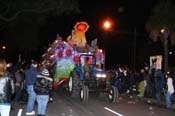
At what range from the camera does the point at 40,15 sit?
31.5 m

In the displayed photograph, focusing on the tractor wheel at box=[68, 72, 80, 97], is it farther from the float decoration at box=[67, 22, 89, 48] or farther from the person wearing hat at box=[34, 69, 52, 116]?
→ the person wearing hat at box=[34, 69, 52, 116]

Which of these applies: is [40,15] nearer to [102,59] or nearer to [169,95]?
[102,59]

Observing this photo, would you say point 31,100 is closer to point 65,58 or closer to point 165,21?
point 65,58

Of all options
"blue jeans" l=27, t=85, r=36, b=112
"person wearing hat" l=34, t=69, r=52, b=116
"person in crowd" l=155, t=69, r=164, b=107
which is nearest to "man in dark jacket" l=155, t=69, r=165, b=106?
"person in crowd" l=155, t=69, r=164, b=107

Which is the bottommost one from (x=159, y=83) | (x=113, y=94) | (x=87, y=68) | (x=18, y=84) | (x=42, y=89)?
(x=113, y=94)

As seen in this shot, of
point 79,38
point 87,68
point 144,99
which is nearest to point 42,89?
point 87,68

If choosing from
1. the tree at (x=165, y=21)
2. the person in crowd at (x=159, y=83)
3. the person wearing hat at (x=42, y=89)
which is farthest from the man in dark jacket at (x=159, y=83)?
the tree at (x=165, y=21)

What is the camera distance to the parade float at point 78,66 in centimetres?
2164

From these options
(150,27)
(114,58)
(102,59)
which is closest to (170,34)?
(150,27)

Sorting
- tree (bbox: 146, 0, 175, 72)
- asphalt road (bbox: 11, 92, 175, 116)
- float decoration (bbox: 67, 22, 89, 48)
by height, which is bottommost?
asphalt road (bbox: 11, 92, 175, 116)

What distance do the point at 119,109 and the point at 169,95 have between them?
8.56 ft

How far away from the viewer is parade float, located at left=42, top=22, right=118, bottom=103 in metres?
21.6

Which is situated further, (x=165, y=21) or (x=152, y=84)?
(x=165, y=21)

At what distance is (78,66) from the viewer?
22.2m
